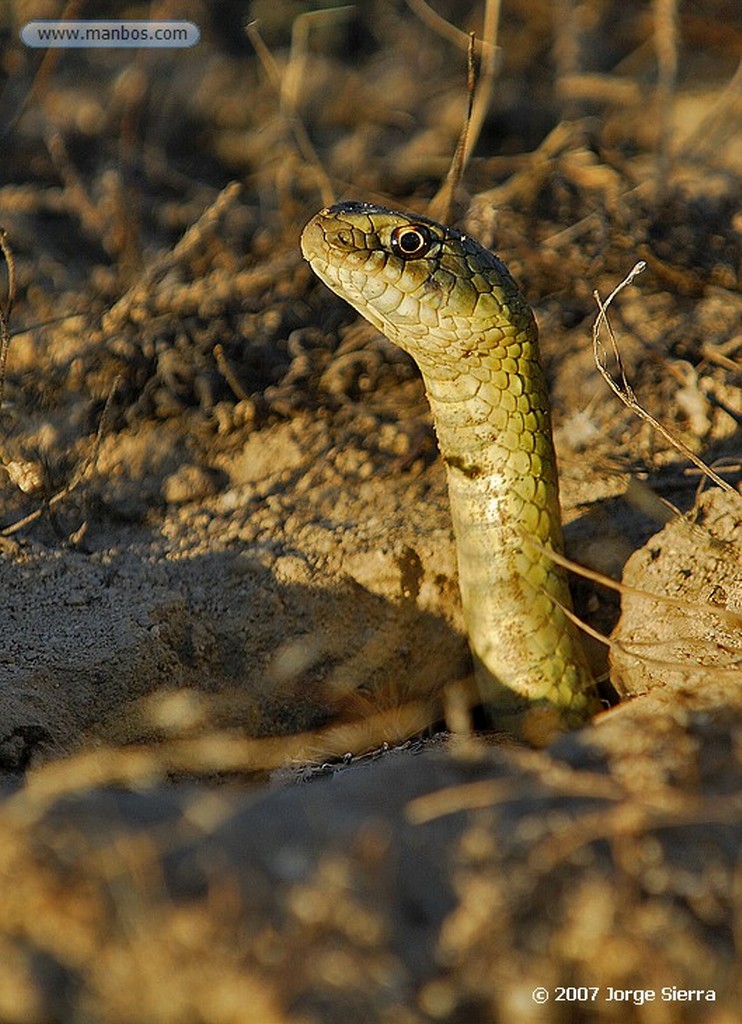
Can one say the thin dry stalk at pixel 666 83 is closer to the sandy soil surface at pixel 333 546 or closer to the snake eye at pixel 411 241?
the sandy soil surface at pixel 333 546

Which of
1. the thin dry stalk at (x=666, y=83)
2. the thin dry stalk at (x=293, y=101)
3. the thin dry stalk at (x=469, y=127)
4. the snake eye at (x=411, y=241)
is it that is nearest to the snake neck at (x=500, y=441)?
the snake eye at (x=411, y=241)

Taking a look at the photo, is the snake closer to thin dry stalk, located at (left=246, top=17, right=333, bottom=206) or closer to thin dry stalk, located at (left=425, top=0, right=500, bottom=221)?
thin dry stalk, located at (left=425, top=0, right=500, bottom=221)

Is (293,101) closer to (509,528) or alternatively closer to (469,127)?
(469,127)

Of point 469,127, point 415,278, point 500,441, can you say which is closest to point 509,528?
point 500,441

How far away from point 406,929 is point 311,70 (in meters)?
5.74

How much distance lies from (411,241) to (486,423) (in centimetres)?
52

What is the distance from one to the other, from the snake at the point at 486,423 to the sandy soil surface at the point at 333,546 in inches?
6.5

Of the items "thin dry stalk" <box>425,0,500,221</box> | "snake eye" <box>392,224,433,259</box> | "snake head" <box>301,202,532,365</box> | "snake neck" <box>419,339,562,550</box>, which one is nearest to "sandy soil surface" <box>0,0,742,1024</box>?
"thin dry stalk" <box>425,0,500,221</box>

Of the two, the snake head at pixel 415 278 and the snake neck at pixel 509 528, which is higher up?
the snake head at pixel 415 278

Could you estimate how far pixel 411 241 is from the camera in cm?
307

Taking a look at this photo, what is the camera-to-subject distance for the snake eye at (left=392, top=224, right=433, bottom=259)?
3062 millimetres

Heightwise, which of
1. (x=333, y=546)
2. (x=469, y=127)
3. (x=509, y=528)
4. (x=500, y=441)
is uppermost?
(x=469, y=127)

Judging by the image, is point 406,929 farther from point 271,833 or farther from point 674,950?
point 674,950

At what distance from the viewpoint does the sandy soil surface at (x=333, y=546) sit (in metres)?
1.91
